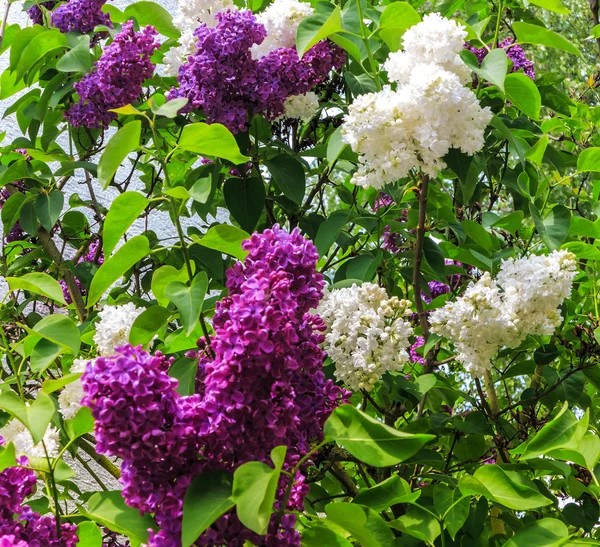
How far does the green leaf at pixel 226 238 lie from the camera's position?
0.83 m

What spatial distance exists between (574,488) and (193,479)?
2.13 ft

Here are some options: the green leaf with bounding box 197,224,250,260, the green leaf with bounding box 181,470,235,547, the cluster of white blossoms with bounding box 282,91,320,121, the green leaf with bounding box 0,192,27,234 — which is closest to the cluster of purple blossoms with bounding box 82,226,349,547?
the green leaf with bounding box 181,470,235,547

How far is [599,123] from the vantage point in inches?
59.7

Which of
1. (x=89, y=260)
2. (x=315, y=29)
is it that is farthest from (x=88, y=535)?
(x=89, y=260)

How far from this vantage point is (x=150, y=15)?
143 cm

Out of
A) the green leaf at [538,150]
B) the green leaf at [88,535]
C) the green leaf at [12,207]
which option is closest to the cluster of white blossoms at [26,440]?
the green leaf at [88,535]

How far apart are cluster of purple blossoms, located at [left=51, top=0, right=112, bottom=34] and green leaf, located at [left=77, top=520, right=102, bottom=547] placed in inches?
35.3

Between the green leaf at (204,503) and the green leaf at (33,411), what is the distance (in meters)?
0.15

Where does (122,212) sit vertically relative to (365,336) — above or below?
above

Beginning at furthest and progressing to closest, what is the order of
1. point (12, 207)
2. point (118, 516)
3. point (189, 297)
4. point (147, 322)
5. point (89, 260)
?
point (89, 260) → point (12, 207) → point (147, 322) → point (189, 297) → point (118, 516)

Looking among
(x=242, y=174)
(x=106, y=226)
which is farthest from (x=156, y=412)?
(x=242, y=174)

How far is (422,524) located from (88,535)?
35 cm

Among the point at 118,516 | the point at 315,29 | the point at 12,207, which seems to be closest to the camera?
the point at 118,516

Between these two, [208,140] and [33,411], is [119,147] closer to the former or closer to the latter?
[208,140]
